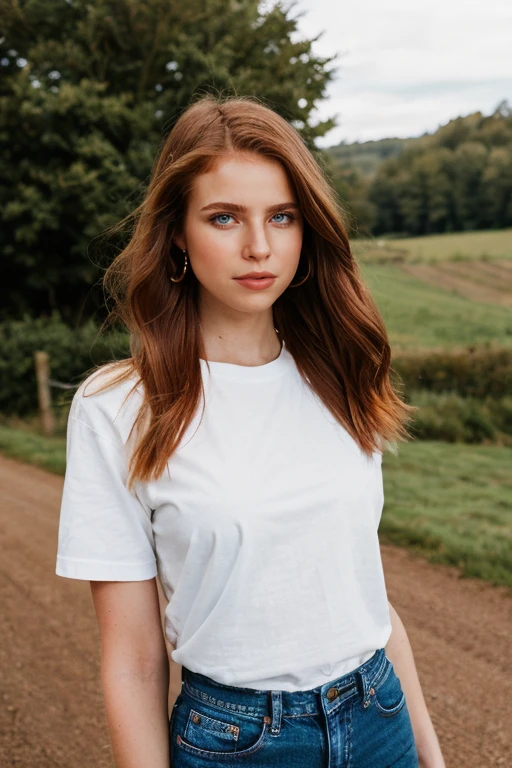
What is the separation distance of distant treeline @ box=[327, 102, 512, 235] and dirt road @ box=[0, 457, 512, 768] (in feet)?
62.7

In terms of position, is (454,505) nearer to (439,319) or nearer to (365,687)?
(365,687)

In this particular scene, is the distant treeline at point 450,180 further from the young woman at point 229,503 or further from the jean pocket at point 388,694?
the jean pocket at point 388,694

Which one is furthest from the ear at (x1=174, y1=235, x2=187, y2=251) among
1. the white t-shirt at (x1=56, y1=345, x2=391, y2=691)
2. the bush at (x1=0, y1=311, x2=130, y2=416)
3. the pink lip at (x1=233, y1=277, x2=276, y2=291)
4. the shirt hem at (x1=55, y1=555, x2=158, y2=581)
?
the bush at (x1=0, y1=311, x2=130, y2=416)

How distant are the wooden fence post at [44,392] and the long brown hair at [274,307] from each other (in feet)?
28.7

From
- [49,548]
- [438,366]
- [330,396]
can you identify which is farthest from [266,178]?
[438,366]

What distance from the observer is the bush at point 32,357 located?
11148mm

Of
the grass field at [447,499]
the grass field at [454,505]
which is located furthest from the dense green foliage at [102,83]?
the grass field at [454,505]

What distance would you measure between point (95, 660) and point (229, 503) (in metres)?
3.07

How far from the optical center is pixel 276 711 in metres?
1.33

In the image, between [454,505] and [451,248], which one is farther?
[451,248]

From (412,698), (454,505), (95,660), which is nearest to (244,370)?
(412,698)

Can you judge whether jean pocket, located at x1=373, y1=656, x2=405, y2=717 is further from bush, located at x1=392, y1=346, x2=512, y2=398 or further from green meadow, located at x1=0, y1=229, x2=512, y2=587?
bush, located at x1=392, y1=346, x2=512, y2=398

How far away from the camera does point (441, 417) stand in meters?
9.53

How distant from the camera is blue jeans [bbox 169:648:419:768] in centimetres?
133
